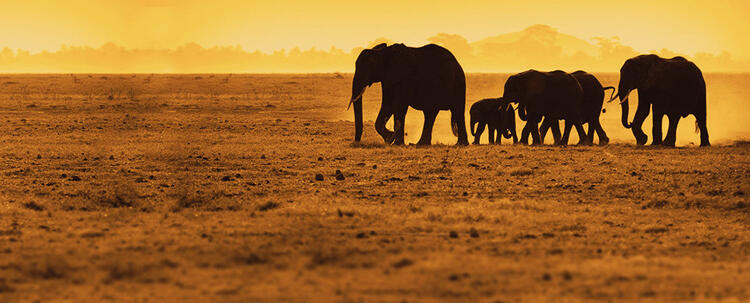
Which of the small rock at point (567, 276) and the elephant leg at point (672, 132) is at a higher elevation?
the elephant leg at point (672, 132)

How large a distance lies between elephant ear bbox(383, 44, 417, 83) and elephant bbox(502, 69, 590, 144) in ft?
8.34

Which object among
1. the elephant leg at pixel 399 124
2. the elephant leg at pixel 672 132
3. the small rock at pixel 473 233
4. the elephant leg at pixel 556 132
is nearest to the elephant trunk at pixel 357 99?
the elephant leg at pixel 399 124

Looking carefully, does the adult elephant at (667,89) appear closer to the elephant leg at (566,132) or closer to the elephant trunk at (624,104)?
the elephant trunk at (624,104)

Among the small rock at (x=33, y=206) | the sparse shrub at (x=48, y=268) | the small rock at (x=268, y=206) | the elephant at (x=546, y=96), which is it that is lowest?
the small rock at (x=33, y=206)

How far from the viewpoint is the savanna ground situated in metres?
7.83

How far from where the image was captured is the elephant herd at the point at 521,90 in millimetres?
20234

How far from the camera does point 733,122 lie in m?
31.7

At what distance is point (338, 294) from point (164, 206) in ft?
17.1

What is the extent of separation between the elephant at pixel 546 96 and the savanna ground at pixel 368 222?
1.61 meters

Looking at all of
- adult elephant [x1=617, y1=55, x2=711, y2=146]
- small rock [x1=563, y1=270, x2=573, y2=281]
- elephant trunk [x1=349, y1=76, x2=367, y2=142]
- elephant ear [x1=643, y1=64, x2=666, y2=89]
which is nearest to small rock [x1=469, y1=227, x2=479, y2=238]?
small rock [x1=563, y1=270, x2=573, y2=281]

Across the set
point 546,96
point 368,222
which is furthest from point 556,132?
point 368,222

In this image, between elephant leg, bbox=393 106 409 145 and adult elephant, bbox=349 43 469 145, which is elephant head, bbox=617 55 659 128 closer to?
adult elephant, bbox=349 43 469 145

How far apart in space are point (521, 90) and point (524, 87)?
93mm

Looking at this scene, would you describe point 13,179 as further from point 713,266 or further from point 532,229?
point 713,266
